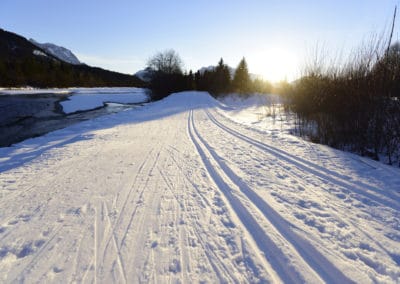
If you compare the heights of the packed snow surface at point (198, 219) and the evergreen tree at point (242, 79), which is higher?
the evergreen tree at point (242, 79)

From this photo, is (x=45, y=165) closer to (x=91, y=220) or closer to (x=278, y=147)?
(x=91, y=220)

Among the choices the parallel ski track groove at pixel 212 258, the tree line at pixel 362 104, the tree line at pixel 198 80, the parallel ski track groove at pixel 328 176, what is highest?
the tree line at pixel 198 80

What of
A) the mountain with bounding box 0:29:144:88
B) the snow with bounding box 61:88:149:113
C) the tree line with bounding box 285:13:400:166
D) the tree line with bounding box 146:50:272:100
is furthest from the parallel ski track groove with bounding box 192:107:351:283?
the mountain with bounding box 0:29:144:88

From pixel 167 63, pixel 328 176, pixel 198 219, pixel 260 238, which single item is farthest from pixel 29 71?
pixel 260 238

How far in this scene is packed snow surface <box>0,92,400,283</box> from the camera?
212 centimetres

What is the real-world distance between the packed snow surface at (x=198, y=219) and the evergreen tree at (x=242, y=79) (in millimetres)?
40404

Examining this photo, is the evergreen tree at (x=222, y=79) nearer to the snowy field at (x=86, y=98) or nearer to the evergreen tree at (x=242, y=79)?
the evergreen tree at (x=242, y=79)

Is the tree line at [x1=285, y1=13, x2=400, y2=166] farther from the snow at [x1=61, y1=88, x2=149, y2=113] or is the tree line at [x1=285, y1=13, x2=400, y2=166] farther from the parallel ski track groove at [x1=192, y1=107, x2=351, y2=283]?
the snow at [x1=61, y1=88, x2=149, y2=113]

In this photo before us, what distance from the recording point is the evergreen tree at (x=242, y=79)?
44125 millimetres

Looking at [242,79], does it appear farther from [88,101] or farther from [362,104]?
[362,104]

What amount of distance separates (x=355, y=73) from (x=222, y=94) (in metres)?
37.4

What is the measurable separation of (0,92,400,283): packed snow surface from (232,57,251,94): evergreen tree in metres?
40.4

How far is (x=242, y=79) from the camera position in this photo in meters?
46.7

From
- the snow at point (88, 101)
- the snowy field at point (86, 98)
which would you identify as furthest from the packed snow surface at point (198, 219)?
the snow at point (88, 101)
